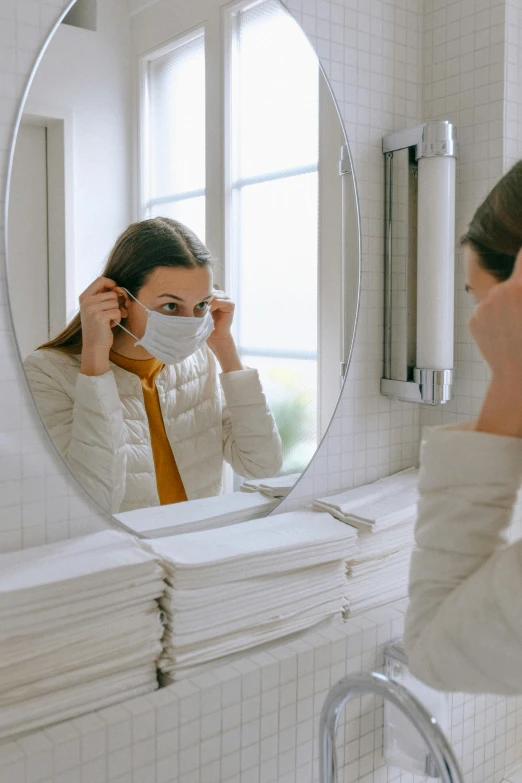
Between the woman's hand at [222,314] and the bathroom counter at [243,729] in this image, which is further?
the woman's hand at [222,314]

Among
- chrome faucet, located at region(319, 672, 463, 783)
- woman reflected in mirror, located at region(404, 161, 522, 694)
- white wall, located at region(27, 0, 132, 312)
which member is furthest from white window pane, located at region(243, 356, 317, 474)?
woman reflected in mirror, located at region(404, 161, 522, 694)

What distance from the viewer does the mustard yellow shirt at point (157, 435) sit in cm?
103

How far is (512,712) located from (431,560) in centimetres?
98

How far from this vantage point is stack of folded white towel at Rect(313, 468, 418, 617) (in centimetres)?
122

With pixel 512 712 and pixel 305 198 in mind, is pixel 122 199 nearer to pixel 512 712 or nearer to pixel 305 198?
pixel 305 198

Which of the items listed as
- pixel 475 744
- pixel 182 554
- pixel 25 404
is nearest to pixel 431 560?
pixel 182 554

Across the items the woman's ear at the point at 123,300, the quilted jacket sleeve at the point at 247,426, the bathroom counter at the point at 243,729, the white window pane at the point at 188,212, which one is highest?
the white window pane at the point at 188,212

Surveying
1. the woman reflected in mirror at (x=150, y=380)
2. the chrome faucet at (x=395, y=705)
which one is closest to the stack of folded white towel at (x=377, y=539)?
the woman reflected in mirror at (x=150, y=380)

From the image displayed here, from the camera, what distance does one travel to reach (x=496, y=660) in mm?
586

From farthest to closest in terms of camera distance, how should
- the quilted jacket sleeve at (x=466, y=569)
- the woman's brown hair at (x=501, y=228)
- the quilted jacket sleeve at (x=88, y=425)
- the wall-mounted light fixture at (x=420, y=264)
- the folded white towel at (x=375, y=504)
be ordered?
1. the wall-mounted light fixture at (x=420, y=264)
2. the folded white towel at (x=375, y=504)
3. the quilted jacket sleeve at (x=88, y=425)
4. the woman's brown hair at (x=501, y=228)
5. the quilted jacket sleeve at (x=466, y=569)

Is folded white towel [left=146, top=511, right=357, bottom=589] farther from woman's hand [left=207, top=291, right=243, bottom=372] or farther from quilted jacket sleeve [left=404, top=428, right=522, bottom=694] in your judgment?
quilted jacket sleeve [left=404, top=428, right=522, bottom=694]

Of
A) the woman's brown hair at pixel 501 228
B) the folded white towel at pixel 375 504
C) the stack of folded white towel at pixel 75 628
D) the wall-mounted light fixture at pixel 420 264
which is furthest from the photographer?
the wall-mounted light fixture at pixel 420 264

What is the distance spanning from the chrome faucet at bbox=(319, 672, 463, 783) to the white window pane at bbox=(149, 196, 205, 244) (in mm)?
620

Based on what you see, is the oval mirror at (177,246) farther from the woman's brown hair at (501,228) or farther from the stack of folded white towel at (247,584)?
the woman's brown hair at (501,228)
